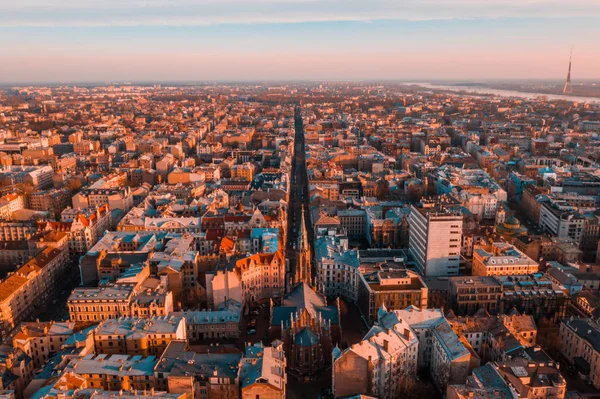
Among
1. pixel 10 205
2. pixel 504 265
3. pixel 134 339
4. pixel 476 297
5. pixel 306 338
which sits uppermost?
pixel 10 205

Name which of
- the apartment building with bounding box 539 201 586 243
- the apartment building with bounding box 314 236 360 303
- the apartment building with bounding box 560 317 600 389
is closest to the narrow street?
the apartment building with bounding box 314 236 360 303

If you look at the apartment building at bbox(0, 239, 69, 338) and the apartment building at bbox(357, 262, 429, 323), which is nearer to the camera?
the apartment building at bbox(357, 262, 429, 323)

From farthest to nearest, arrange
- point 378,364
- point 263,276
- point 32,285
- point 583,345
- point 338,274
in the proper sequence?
point 338,274 → point 263,276 → point 32,285 → point 583,345 → point 378,364

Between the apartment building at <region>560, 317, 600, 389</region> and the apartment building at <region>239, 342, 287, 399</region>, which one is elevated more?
the apartment building at <region>239, 342, 287, 399</region>

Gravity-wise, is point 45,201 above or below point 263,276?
above

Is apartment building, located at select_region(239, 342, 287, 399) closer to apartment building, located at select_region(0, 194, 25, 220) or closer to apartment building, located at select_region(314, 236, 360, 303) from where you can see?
apartment building, located at select_region(314, 236, 360, 303)

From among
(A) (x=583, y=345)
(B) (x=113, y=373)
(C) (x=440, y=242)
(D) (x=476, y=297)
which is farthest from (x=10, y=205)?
(A) (x=583, y=345)

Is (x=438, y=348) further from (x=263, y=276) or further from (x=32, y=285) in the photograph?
(x=32, y=285)

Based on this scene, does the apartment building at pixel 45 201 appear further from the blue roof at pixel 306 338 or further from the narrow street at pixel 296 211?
the blue roof at pixel 306 338

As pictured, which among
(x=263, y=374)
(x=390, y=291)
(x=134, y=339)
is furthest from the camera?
(x=390, y=291)

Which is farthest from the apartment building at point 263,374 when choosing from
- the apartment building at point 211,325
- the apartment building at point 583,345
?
the apartment building at point 583,345

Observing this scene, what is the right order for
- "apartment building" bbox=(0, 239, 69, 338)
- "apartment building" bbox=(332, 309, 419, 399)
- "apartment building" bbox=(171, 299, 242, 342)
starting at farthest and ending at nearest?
"apartment building" bbox=(0, 239, 69, 338) → "apartment building" bbox=(171, 299, 242, 342) → "apartment building" bbox=(332, 309, 419, 399)

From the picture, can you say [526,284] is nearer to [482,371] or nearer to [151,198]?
[482,371]

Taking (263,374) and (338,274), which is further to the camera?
(338,274)
